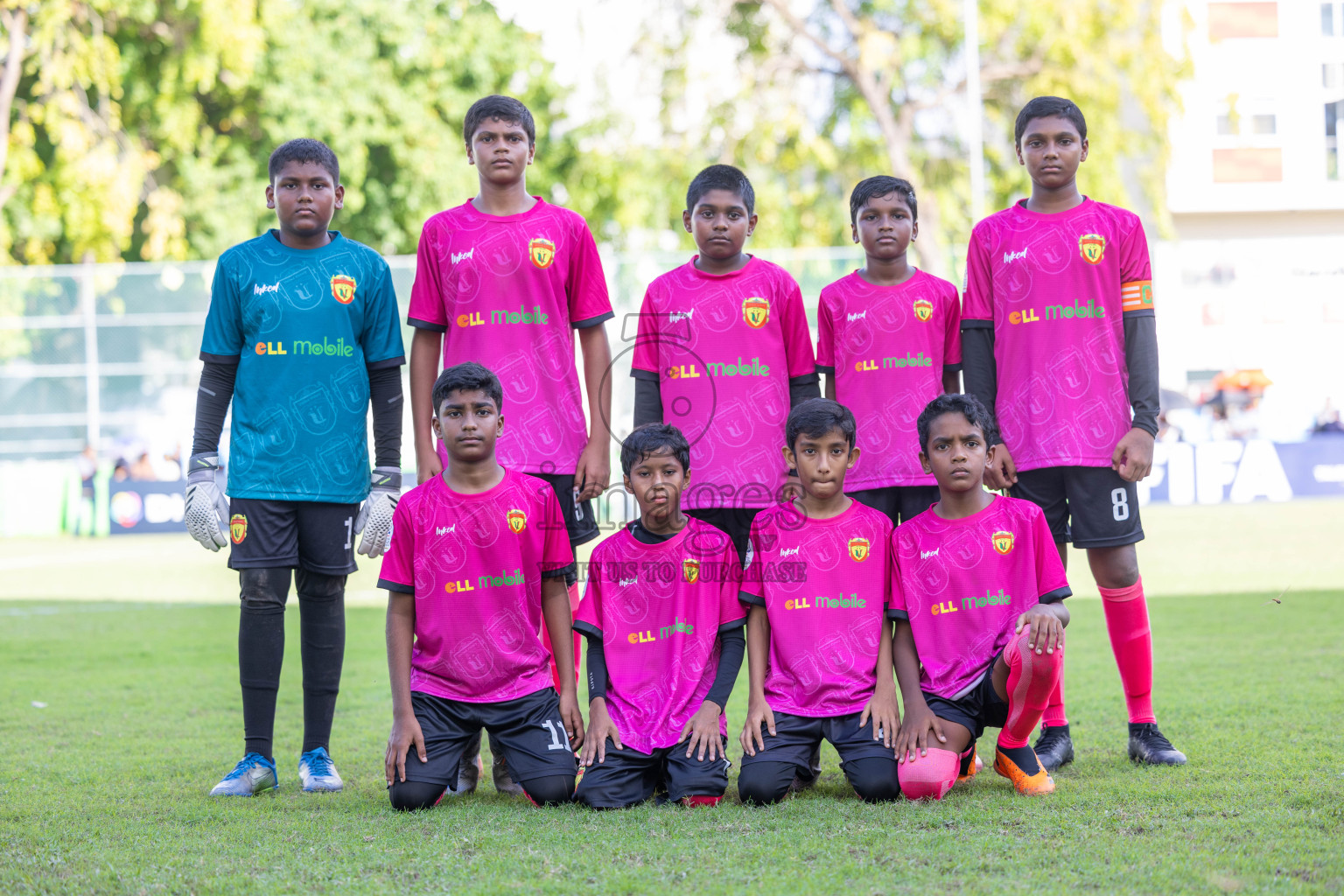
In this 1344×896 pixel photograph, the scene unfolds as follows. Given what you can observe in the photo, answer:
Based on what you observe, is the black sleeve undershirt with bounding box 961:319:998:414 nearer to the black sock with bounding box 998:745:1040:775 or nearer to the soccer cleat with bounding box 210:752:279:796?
the black sock with bounding box 998:745:1040:775

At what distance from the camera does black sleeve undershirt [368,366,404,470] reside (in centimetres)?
418

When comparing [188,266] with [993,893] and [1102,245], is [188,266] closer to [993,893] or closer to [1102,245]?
[1102,245]

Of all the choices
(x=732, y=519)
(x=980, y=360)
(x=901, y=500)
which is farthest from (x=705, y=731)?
(x=980, y=360)

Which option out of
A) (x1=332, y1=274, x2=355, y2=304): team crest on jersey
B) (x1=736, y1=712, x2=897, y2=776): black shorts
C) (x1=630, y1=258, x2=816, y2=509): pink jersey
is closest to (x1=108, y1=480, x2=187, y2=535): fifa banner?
(x1=332, y1=274, x2=355, y2=304): team crest on jersey

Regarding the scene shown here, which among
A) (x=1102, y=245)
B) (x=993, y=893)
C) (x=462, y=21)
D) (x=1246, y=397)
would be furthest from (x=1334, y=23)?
(x=993, y=893)

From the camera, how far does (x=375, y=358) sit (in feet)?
13.8

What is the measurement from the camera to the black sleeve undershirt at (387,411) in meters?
4.18

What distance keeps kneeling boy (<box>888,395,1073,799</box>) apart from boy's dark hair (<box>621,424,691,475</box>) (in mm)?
750

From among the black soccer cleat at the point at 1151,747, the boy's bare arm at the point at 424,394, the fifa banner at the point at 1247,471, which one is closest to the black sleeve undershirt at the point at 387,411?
the boy's bare arm at the point at 424,394

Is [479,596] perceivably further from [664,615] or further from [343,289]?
[343,289]

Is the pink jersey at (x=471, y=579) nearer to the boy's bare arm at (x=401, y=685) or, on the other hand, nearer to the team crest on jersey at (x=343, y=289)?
the boy's bare arm at (x=401, y=685)

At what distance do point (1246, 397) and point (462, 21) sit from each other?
1770 cm

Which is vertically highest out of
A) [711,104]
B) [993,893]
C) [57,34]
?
[57,34]

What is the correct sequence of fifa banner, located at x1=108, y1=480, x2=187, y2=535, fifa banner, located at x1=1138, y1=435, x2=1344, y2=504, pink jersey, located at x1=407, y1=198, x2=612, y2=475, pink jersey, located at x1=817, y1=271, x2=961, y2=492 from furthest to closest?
1. fifa banner, located at x1=108, y1=480, x2=187, y2=535
2. fifa banner, located at x1=1138, y1=435, x2=1344, y2=504
3. pink jersey, located at x1=817, y1=271, x2=961, y2=492
4. pink jersey, located at x1=407, y1=198, x2=612, y2=475
